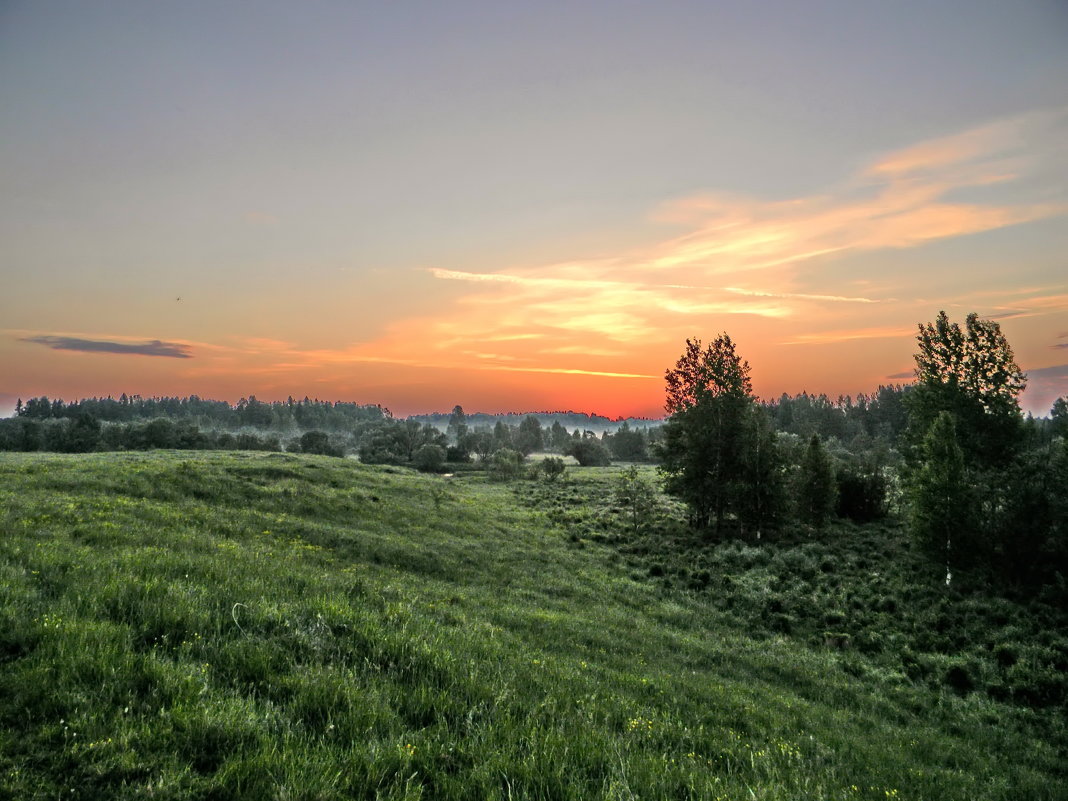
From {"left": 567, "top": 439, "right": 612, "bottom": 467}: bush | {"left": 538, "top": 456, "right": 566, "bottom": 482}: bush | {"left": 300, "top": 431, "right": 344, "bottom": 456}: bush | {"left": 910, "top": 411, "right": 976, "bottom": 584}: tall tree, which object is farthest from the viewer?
{"left": 567, "top": 439, "right": 612, "bottom": 467}: bush

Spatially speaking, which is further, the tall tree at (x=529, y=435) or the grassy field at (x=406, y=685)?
the tall tree at (x=529, y=435)

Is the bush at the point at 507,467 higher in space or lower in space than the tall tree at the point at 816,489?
lower

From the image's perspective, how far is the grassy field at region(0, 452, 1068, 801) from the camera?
4426 mm

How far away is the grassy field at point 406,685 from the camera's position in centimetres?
443

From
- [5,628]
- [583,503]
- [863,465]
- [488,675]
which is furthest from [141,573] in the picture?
[863,465]

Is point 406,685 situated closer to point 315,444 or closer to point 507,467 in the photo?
point 507,467

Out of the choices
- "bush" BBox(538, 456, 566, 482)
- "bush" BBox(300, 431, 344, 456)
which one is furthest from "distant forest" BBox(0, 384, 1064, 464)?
"bush" BBox(538, 456, 566, 482)

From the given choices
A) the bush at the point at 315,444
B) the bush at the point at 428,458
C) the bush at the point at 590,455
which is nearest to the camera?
the bush at the point at 428,458

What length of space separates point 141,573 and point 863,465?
57.2 meters

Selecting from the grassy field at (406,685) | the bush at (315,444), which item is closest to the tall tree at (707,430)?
the grassy field at (406,685)

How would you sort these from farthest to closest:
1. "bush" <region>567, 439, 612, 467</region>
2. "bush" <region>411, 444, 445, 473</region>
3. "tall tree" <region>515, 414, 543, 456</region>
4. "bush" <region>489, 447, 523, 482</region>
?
"tall tree" <region>515, 414, 543, 456</region>
"bush" <region>567, 439, 612, 467</region>
"bush" <region>411, 444, 445, 473</region>
"bush" <region>489, 447, 523, 482</region>

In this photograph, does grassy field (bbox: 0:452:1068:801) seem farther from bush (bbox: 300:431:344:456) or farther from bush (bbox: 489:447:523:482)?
bush (bbox: 300:431:344:456)

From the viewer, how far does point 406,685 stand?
634 cm

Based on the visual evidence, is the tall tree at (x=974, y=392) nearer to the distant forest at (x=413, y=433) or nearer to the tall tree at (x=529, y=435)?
the distant forest at (x=413, y=433)
